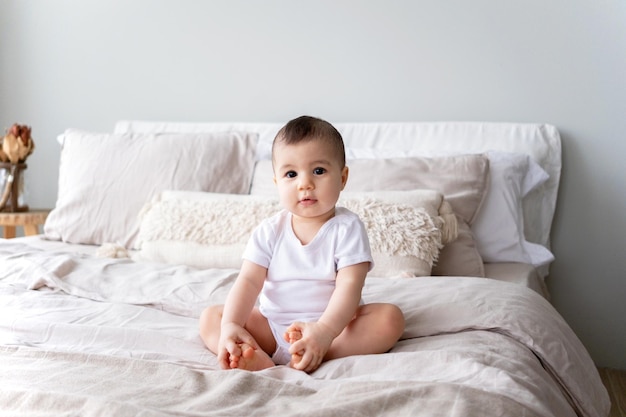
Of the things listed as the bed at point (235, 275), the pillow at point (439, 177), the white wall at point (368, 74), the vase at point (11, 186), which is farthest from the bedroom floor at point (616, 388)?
the vase at point (11, 186)

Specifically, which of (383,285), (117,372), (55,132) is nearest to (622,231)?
(383,285)

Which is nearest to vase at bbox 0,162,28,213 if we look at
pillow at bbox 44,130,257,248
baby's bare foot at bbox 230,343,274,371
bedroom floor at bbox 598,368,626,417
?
pillow at bbox 44,130,257,248

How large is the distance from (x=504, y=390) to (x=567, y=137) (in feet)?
5.28

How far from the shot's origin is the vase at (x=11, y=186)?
9.82 ft

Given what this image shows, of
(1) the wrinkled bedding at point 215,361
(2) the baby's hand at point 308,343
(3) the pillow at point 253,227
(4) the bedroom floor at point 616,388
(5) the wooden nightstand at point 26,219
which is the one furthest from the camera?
(5) the wooden nightstand at point 26,219

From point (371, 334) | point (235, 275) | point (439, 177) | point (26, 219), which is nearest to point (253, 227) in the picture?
point (235, 275)

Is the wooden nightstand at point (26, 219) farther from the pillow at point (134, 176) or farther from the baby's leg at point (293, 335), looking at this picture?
the baby's leg at point (293, 335)

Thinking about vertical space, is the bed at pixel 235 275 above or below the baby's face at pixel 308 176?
below

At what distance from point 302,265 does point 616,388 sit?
56.2 inches

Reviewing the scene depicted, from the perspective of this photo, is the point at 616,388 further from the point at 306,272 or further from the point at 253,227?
the point at 306,272

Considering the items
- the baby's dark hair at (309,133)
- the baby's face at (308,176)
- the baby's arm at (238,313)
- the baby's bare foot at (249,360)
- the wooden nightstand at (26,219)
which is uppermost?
the baby's dark hair at (309,133)

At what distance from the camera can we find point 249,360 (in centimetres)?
132

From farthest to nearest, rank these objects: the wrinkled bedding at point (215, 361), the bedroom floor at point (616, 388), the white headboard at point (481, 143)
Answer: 1. the white headboard at point (481, 143)
2. the bedroom floor at point (616, 388)
3. the wrinkled bedding at point (215, 361)

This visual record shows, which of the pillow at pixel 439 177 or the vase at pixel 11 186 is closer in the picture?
the pillow at pixel 439 177
